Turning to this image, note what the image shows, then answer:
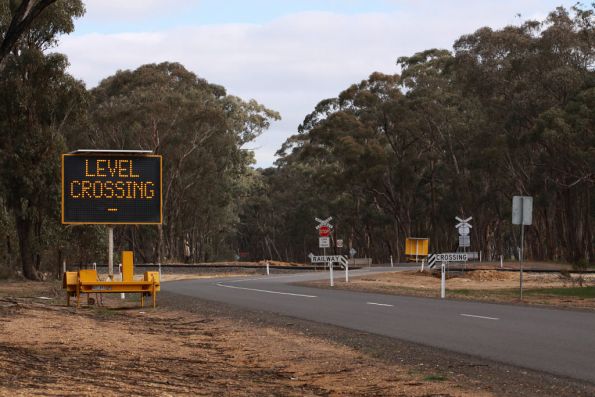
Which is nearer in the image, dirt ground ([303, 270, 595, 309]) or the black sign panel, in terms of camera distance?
the black sign panel

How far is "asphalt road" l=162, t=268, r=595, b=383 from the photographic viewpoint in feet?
42.3

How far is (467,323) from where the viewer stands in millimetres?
18203

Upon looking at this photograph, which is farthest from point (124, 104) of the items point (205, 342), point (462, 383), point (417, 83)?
point (462, 383)

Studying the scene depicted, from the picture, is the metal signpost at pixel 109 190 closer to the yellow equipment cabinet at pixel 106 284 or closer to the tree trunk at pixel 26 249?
the yellow equipment cabinet at pixel 106 284

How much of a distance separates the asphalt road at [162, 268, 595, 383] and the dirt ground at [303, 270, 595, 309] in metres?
3.23

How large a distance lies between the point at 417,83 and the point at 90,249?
39756 millimetres

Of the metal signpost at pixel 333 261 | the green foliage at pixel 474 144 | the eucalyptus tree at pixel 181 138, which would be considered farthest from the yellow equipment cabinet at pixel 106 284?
the eucalyptus tree at pixel 181 138

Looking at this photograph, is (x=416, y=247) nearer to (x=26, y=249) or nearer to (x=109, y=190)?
(x=26, y=249)

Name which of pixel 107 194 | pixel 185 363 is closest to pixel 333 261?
pixel 107 194

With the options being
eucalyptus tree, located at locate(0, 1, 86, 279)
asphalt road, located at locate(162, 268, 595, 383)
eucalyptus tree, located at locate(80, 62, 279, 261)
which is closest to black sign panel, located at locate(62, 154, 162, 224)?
asphalt road, located at locate(162, 268, 595, 383)

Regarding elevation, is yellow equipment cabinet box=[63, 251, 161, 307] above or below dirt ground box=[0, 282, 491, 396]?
above

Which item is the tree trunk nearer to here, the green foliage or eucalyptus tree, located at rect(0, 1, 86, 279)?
eucalyptus tree, located at rect(0, 1, 86, 279)

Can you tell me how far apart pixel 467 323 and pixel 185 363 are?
7.76 meters

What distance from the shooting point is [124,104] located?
70.7m
